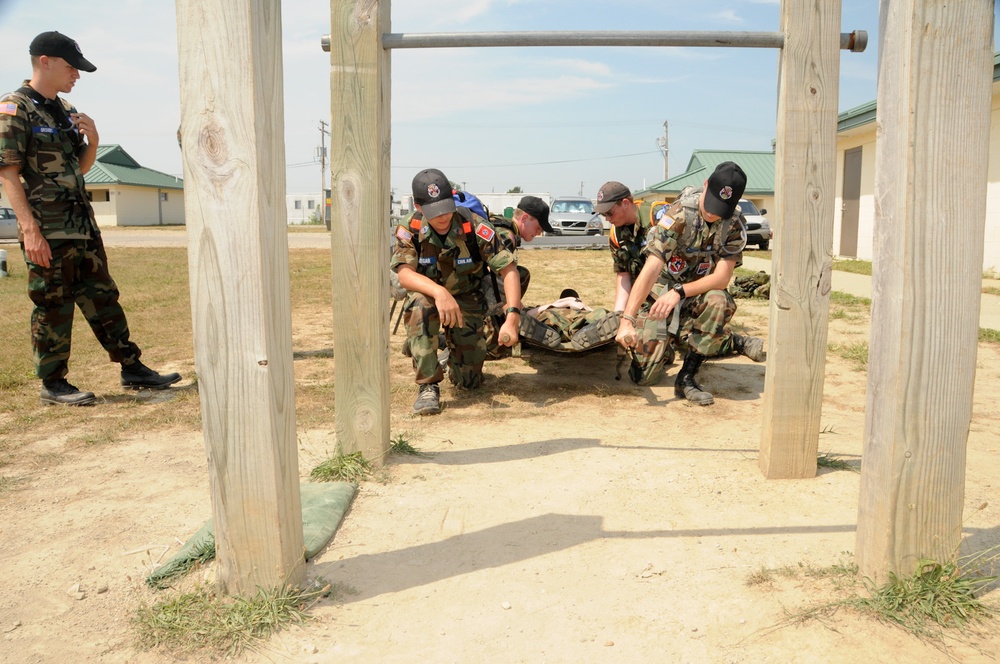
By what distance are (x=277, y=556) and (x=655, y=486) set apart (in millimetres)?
1530

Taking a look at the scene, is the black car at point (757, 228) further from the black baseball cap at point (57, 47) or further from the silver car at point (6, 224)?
the silver car at point (6, 224)

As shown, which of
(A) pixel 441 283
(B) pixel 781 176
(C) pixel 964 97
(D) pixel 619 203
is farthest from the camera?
(D) pixel 619 203

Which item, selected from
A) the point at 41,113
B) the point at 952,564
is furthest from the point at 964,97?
the point at 41,113

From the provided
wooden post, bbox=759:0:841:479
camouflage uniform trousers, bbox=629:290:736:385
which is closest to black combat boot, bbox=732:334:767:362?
camouflage uniform trousers, bbox=629:290:736:385

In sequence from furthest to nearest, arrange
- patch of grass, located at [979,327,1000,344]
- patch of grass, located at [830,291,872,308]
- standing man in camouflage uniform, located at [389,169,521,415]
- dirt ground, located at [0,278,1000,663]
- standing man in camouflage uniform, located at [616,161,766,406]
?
patch of grass, located at [830,291,872,308]
patch of grass, located at [979,327,1000,344]
standing man in camouflage uniform, located at [616,161,766,406]
standing man in camouflage uniform, located at [389,169,521,415]
dirt ground, located at [0,278,1000,663]

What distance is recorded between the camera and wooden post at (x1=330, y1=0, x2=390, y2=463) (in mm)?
3000

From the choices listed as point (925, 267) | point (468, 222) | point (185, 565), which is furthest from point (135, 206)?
point (925, 267)

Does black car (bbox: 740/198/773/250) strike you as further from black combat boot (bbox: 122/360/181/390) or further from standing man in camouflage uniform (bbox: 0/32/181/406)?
standing man in camouflage uniform (bbox: 0/32/181/406)

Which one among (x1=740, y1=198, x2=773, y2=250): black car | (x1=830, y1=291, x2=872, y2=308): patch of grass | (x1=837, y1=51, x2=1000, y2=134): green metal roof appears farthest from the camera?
(x1=740, y1=198, x2=773, y2=250): black car

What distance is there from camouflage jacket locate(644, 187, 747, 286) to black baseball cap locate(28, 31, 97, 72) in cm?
339

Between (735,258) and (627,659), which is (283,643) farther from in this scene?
(735,258)

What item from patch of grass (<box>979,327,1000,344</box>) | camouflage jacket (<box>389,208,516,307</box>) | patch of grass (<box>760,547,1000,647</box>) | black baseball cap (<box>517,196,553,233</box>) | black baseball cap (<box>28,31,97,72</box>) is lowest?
patch of grass (<box>760,547,1000,647</box>)

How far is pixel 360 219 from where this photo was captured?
3.08m

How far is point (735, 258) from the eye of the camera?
4520 millimetres
